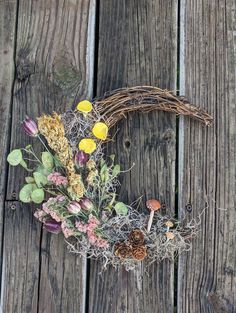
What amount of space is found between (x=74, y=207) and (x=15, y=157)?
284 millimetres

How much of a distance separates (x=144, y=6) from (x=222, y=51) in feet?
1.03

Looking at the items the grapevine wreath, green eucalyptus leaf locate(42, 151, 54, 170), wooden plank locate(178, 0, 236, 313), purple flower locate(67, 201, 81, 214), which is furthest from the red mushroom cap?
green eucalyptus leaf locate(42, 151, 54, 170)

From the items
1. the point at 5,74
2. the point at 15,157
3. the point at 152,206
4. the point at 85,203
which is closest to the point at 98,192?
the point at 85,203

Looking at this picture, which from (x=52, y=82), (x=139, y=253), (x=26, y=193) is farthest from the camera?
(x=52, y=82)

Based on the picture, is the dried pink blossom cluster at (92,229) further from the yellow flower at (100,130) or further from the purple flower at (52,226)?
the yellow flower at (100,130)

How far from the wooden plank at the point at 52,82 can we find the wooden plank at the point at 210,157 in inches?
13.2

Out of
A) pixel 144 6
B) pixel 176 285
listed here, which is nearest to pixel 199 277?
pixel 176 285

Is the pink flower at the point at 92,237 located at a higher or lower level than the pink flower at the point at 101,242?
higher

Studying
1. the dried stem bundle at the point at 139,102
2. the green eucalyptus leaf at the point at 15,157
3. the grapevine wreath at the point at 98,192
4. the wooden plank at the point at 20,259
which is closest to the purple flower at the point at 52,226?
the grapevine wreath at the point at 98,192

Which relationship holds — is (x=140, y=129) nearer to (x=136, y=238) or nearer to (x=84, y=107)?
(x=84, y=107)

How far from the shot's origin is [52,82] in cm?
216

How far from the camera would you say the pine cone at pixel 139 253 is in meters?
1.92

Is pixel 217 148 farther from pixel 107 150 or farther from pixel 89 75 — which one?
pixel 89 75

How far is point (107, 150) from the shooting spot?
2.10 metres
